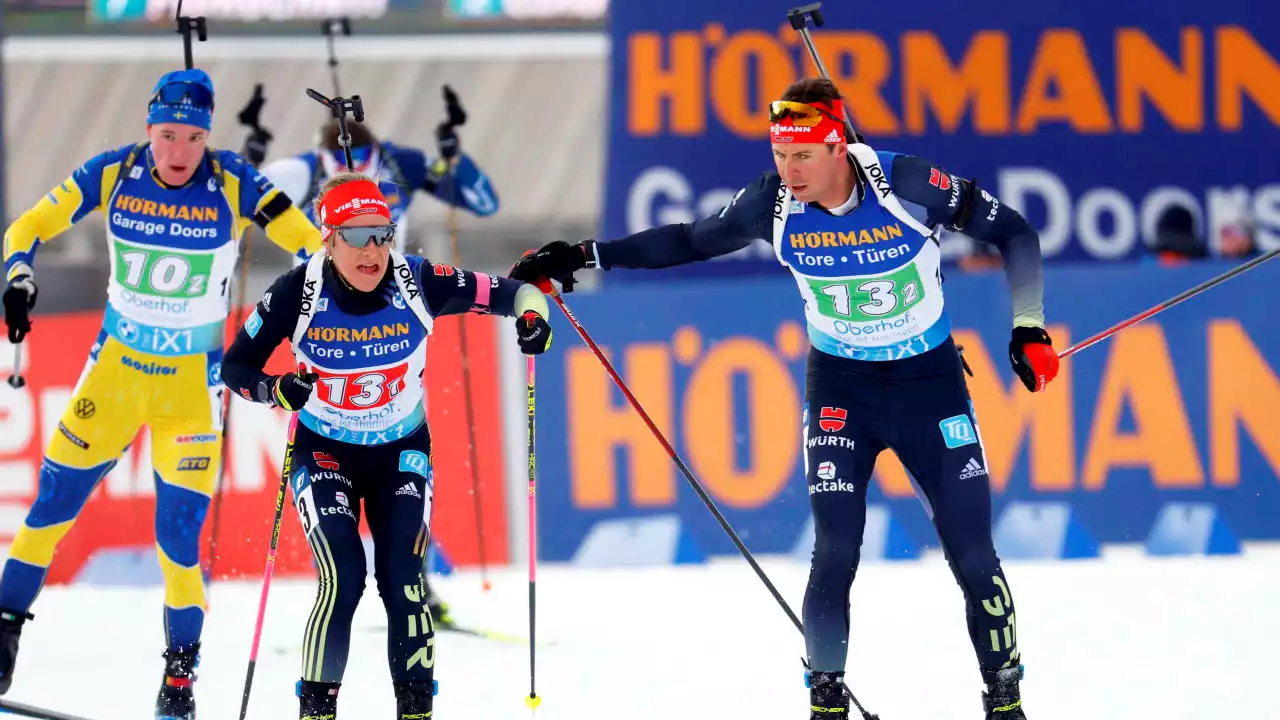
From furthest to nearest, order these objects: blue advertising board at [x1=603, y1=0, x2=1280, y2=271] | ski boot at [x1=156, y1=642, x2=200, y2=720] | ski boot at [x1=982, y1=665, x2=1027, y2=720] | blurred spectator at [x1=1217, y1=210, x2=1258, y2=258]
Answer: blue advertising board at [x1=603, y1=0, x2=1280, y2=271] < blurred spectator at [x1=1217, y1=210, x2=1258, y2=258] < ski boot at [x1=156, y1=642, x2=200, y2=720] < ski boot at [x1=982, y1=665, x2=1027, y2=720]

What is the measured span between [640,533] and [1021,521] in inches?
82.9

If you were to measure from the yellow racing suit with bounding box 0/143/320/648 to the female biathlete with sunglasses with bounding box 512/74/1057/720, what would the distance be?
2.10m

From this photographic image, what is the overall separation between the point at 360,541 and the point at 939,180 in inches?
84.1

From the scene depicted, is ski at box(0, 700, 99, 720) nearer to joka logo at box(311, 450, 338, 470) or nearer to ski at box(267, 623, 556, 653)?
joka logo at box(311, 450, 338, 470)

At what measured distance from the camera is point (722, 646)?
7.51 metres

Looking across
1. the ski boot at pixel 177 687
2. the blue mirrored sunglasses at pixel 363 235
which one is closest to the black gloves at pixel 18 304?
the ski boot at pixel 177 687

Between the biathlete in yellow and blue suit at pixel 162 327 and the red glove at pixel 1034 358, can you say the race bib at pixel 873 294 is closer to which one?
the red glove at pixel 1034 358

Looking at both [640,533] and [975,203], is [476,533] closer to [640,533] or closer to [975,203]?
[640,533]

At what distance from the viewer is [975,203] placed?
542 cm

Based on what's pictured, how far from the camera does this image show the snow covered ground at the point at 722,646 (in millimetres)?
6414

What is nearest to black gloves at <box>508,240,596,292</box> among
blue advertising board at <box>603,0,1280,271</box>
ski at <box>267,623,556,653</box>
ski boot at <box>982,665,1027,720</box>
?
ski boot at <box>982,665,1027,720</box>

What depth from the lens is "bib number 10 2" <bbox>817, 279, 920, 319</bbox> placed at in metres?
5.46

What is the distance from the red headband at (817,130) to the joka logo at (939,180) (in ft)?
0.98

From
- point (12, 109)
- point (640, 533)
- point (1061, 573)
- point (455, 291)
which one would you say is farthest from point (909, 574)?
point (12, 109)
